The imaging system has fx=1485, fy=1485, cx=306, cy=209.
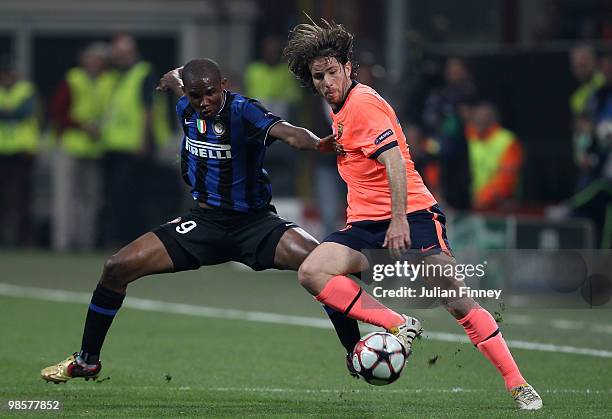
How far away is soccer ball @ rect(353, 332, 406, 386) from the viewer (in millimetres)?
7559

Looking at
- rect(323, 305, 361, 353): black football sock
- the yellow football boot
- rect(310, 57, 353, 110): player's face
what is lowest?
the yellow football boot

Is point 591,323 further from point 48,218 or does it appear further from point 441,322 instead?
point 48,218

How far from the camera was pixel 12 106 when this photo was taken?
63.0 ft

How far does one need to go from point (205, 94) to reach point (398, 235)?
1.51 m

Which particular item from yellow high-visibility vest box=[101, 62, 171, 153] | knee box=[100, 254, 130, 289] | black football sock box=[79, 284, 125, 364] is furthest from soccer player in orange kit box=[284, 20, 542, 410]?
yellow high-visibility vest box=[101, 62, 171, 153]

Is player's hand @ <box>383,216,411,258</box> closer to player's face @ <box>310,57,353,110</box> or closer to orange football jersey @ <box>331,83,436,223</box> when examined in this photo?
orange football jersey @ <box>331,83,436,223</box>

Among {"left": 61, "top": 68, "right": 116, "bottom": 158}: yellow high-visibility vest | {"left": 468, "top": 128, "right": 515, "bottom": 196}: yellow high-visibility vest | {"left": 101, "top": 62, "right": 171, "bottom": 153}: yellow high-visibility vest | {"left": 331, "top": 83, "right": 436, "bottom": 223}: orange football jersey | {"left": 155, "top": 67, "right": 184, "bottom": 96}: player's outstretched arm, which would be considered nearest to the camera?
{"left": 331, "top": 83, "right": 436, "bottom": 223}: orange football jersey

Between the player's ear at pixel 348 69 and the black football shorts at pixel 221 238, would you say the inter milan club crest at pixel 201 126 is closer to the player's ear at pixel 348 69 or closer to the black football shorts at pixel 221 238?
the black football shorts at pixel 221 238

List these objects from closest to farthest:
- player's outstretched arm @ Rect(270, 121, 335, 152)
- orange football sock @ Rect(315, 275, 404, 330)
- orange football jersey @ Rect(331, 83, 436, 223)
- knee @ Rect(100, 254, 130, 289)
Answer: orange football jersey @ Rect(331, 83, 436, 223), orange football sock @ Rect(315, 275, 404, 330), player's outstretched arm @ Rect(270, 121, 335, 152), knee @ Rect(100, 254, 130, 289)

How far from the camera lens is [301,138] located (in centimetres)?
807

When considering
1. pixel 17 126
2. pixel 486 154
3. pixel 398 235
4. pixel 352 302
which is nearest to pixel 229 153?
pixel 352 302

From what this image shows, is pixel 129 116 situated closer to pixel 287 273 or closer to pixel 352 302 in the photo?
pixel 287 273

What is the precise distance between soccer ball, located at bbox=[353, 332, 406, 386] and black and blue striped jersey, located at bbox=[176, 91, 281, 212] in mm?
1394

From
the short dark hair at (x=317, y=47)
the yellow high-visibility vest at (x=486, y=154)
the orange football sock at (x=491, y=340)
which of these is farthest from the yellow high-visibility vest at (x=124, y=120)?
the orange football sock at (x=491, y=340)
